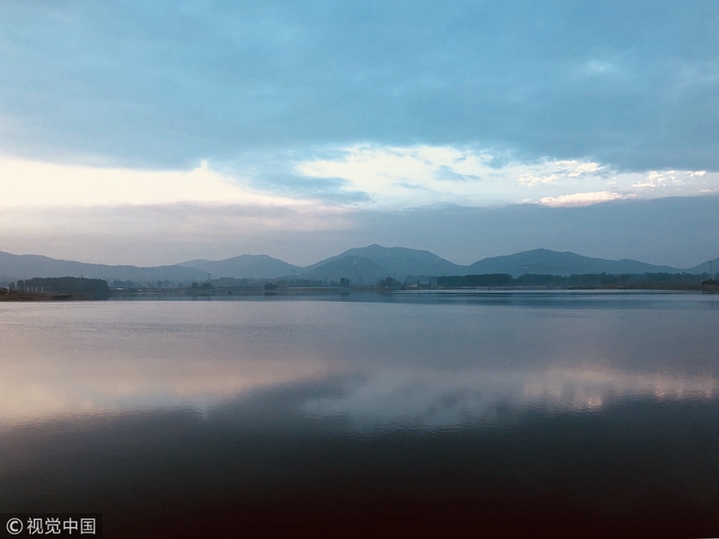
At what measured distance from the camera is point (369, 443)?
6.39 meters

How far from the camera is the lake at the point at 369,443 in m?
4.76

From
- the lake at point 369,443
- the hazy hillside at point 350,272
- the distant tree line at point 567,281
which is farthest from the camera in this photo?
the hazy hillside at point 350,272

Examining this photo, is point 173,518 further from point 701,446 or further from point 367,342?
point 367,342

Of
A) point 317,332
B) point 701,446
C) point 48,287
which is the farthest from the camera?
point 48,287

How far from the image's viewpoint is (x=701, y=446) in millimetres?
6328

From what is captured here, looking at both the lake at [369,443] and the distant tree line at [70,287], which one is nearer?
the lake at [369,443]

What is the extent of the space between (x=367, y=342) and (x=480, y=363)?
4.59 meters

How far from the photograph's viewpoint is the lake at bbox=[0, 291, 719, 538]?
4.76m

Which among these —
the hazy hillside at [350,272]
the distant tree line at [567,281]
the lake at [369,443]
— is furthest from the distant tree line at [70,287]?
the hazy hillside at [350,272]

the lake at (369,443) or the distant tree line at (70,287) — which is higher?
the distant tree line at (70,287)

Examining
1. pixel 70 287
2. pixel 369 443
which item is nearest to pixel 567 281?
pixel 70 287

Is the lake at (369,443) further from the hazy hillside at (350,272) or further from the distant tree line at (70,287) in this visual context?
the hazy hillside at (350,272)

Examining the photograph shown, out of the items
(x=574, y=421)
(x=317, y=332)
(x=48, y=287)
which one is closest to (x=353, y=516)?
(x=574, y=421)

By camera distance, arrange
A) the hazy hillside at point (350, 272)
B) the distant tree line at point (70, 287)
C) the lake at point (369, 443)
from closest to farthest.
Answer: the lake at point (369, 443), the distant tree line at point (70, 287), the hazy hillside at point (350, 272)
